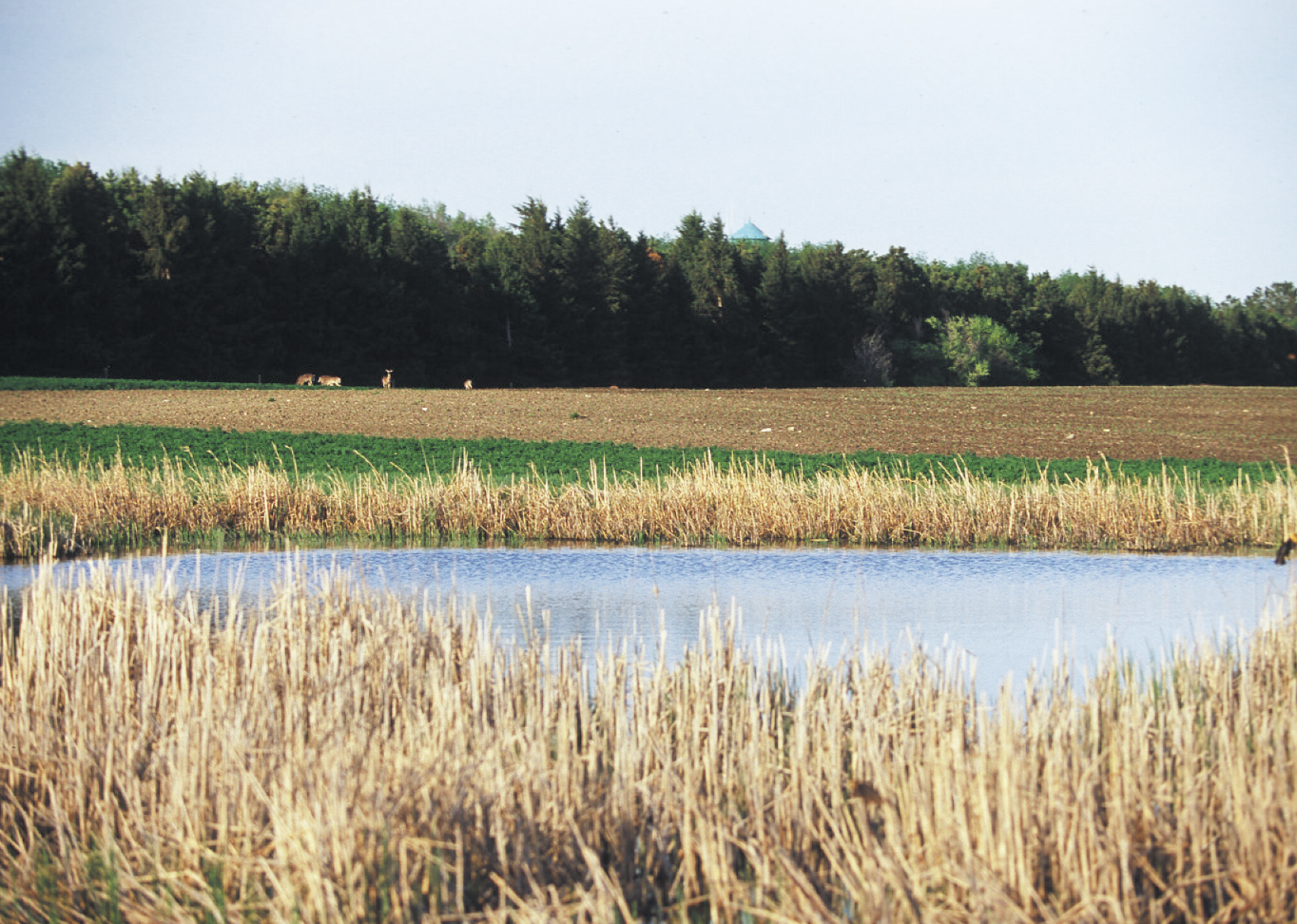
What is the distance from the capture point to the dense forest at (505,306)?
51.7 m

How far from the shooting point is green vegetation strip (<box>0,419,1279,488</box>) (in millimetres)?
23125

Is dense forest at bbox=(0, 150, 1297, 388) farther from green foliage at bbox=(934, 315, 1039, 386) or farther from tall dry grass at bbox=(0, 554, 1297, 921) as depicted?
tall dry grass at bbox=(0, 554, 1297, 921)

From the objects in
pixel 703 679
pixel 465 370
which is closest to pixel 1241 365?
pixel 465 370

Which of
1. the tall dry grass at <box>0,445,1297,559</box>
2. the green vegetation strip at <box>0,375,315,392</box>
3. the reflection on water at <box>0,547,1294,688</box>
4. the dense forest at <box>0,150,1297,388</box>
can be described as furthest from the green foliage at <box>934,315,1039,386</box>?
the reflection on water at <box>0,547,1294,688</box>

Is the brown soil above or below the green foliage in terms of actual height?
below

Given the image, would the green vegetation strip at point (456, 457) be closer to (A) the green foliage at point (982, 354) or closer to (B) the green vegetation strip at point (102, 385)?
(B) the green vegetation strip at point (102, 385)

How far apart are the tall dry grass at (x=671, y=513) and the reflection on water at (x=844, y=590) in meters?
0.92

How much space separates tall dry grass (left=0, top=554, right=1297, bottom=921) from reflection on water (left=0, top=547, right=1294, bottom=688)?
1.98 metres

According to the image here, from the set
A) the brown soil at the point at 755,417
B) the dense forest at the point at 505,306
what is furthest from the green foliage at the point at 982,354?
the brown soil at the point at 755,417

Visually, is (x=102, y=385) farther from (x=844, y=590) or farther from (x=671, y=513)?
(x=844, y=590)

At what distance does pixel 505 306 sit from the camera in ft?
214

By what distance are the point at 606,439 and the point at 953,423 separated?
39.0 feet

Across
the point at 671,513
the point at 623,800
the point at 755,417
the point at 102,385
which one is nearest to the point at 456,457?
the point at 671,513

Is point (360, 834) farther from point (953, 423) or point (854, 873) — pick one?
point (953, 423)
